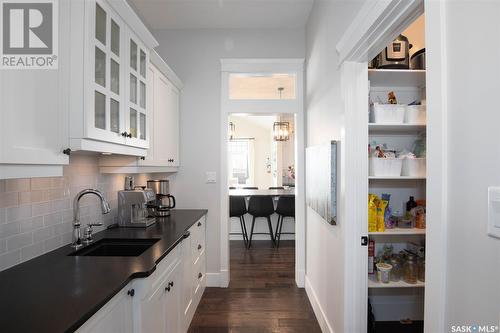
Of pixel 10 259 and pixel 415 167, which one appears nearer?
pixel 10 259

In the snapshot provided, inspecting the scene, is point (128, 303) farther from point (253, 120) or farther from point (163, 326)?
point (253, 120)

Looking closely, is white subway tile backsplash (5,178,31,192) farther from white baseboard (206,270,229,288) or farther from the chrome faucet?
white baseboard (206,270,229,288)

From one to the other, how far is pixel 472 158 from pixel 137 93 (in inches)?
74.6

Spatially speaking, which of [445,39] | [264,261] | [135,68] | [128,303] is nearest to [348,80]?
[445,39]

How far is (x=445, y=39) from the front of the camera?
2.78 feet

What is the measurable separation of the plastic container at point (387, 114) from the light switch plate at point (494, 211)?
4.88ft

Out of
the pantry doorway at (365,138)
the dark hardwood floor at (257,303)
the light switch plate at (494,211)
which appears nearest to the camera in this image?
the light switch plate at (494,211)

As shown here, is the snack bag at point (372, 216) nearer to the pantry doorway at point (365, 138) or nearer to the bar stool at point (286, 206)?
the pantry doorway at point (365, 138)

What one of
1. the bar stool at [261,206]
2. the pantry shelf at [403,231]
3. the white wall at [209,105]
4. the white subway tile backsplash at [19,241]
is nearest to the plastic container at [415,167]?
the pantry shelf at [403,231]

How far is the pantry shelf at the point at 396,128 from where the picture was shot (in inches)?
82.1

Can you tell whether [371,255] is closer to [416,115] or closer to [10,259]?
[416,115]

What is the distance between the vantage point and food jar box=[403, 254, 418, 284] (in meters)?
2.10

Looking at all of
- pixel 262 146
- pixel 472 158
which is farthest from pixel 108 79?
pixel 262 146

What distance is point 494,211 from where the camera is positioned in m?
0.68
